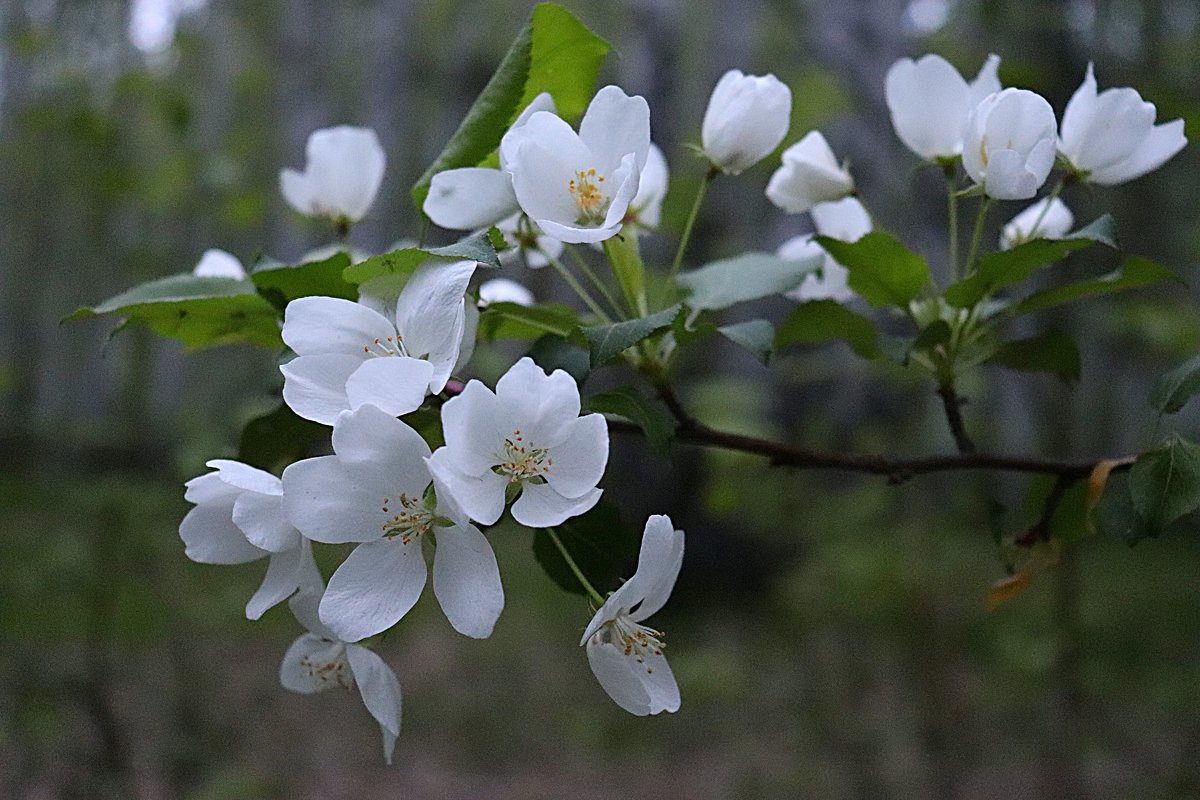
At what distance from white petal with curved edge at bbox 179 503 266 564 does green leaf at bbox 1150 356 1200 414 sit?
0.65m

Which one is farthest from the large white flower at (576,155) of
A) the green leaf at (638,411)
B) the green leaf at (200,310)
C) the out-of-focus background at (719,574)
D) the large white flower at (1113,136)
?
the out-of-focus background at (719,574)

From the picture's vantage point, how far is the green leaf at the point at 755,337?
70 centimetres

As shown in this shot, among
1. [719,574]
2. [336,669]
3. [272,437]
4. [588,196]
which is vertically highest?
[588,196]

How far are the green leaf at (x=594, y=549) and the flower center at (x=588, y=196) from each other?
0.65 ft

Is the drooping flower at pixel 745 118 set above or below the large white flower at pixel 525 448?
above

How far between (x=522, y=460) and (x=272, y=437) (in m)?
0.30

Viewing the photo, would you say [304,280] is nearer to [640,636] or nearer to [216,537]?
[216,537]

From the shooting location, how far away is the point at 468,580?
0.59m

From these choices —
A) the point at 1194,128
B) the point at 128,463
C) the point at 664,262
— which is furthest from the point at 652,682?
the point at 664,262

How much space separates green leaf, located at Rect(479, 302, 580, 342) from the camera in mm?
702

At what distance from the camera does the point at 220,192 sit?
285 centimetres

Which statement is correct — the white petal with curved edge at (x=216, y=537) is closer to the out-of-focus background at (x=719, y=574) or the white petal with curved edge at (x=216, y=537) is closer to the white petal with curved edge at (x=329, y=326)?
the white petal with curved edge at (x=329, y=326)

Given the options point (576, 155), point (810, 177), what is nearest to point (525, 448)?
point (576, 155)

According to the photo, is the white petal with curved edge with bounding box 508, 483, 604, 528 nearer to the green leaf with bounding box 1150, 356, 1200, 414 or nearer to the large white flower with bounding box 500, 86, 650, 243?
the large white flower with bounding box 500, 86, 650, 243
